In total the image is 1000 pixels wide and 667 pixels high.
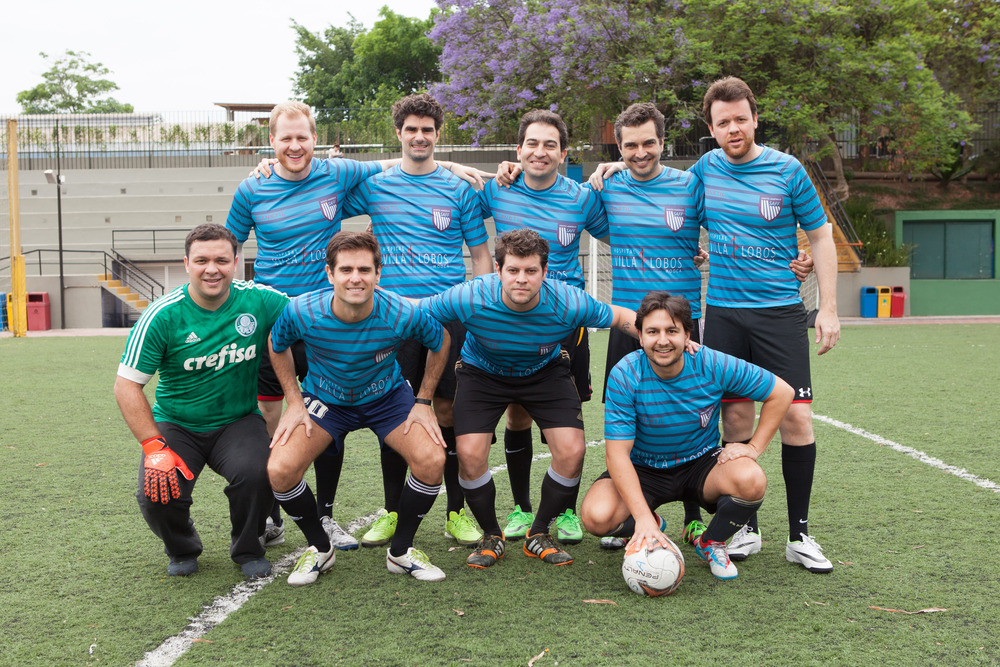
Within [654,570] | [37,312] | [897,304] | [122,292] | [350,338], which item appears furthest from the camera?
[122,292]

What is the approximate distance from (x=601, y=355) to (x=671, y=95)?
8567mm

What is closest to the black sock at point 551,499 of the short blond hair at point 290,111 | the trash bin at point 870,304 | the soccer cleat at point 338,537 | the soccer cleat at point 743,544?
the soccer cleat at point 743,544

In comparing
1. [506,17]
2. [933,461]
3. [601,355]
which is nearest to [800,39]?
[506,17]

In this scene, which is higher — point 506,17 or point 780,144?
point 506,17

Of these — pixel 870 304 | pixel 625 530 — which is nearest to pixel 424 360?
pixel 625 530

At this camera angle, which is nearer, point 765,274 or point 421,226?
point 765,274

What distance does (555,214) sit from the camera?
12.9ft

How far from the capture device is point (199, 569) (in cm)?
356

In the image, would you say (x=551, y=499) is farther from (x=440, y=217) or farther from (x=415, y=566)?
(x=440, y=217)

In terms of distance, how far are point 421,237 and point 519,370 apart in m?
0.79

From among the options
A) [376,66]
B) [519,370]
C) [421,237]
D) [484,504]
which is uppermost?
[376,66]

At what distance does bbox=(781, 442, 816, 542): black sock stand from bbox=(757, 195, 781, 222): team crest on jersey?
0.99 meters

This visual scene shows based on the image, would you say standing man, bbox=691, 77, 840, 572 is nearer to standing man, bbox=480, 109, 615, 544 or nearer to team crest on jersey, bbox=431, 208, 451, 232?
standing man, bbox=480, 109, 615, 544

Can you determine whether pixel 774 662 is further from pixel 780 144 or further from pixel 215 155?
pixel 215 155
